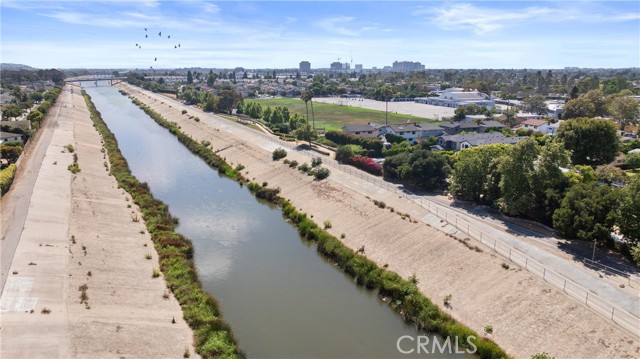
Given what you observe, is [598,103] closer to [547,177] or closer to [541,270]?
[547,177]

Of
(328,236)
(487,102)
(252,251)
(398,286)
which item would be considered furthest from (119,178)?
(487,102)

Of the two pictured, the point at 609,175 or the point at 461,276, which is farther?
the point at 609,175

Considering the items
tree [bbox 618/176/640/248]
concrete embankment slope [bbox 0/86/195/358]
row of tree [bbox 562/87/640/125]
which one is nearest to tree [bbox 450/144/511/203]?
tree [bbox 618/176/640/248]

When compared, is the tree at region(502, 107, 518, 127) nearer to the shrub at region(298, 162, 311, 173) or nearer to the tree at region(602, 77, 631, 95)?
the shrub at region(298, 162, 311, 173)

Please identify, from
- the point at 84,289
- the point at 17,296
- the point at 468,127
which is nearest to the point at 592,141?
the point at 468,127

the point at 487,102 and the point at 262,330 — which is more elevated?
the point at 487,102

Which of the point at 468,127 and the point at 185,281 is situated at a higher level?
the point at 468,127

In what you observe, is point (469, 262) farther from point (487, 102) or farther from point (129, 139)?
point (487, 102)
